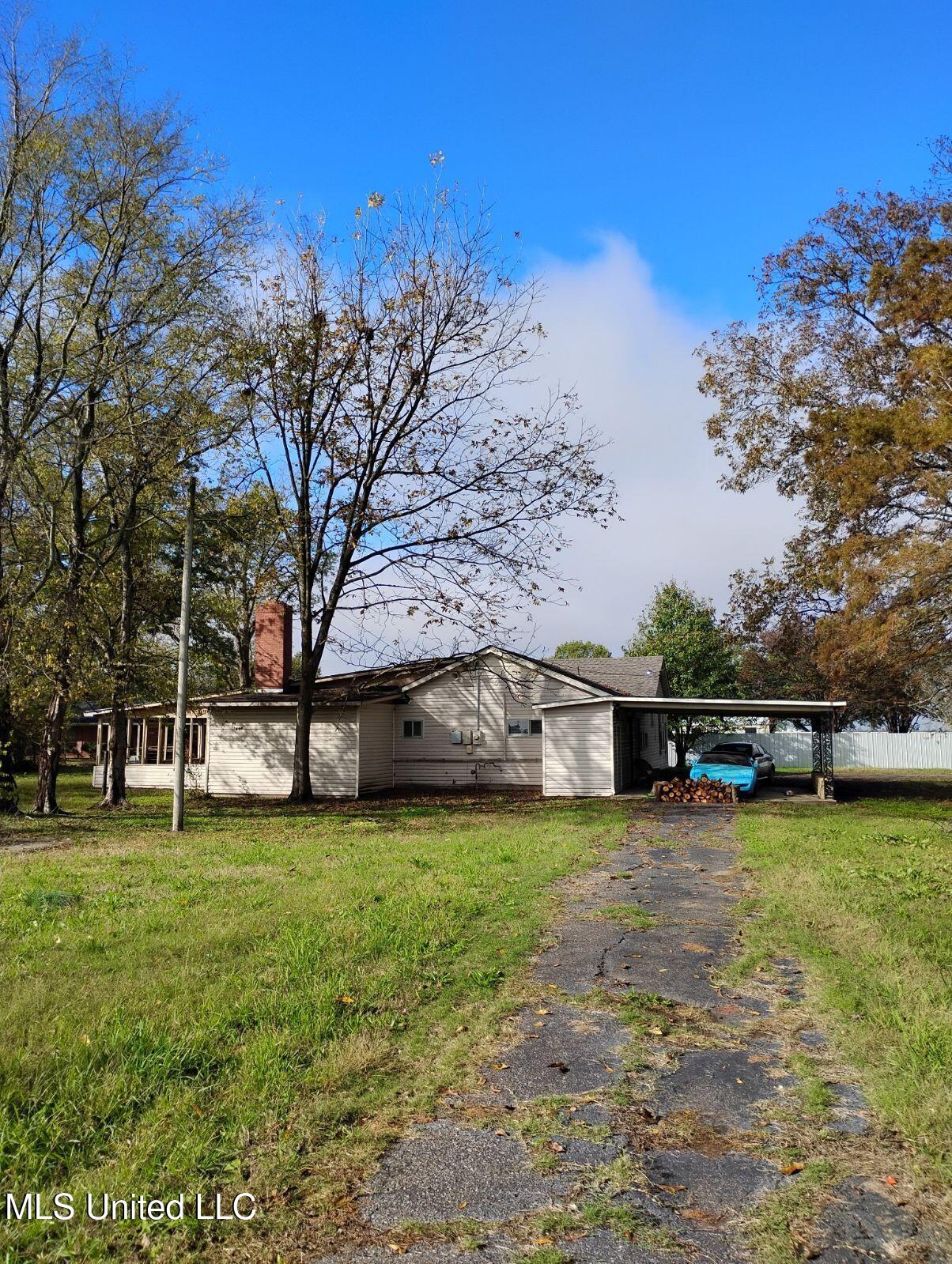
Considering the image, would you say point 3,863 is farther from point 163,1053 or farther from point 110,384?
point 110,384

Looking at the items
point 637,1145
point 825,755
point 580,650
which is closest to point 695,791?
point 825,755

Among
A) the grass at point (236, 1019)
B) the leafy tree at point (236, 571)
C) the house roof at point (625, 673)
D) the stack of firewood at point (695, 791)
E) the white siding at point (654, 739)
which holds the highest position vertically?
the leafy tree at point (236, 571)

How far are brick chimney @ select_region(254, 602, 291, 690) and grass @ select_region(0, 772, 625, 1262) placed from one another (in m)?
17.6

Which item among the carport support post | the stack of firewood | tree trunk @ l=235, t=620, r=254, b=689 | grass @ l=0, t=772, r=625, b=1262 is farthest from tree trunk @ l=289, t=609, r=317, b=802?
the carport support post

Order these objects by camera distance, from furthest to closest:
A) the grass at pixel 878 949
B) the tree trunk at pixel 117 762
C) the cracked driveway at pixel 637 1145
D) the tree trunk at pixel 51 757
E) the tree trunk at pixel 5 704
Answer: the tree trunk at pixel 117 762 → the tree trunk at pixel 51 757 → the tree trunk at pixel 5 704 → the grass at pixel 878 949 → the cracked driveway at pixel 637 1145

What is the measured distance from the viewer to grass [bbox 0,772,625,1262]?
3.69m

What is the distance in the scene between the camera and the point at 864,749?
157 feet

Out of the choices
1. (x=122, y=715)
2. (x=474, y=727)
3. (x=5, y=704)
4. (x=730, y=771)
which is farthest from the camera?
(x=474, y=727)

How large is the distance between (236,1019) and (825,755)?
78.1 feet

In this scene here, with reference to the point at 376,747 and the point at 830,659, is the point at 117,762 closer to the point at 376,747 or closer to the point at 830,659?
the point at 376,747

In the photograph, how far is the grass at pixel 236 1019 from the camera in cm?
369

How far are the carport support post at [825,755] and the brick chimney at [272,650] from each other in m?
17.2

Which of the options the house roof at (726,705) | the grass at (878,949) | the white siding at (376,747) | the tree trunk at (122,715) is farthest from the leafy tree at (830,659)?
the tree trunk at (122,715)

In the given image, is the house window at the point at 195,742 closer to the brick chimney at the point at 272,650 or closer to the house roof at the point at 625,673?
the brick chimney at the point at 272,650
